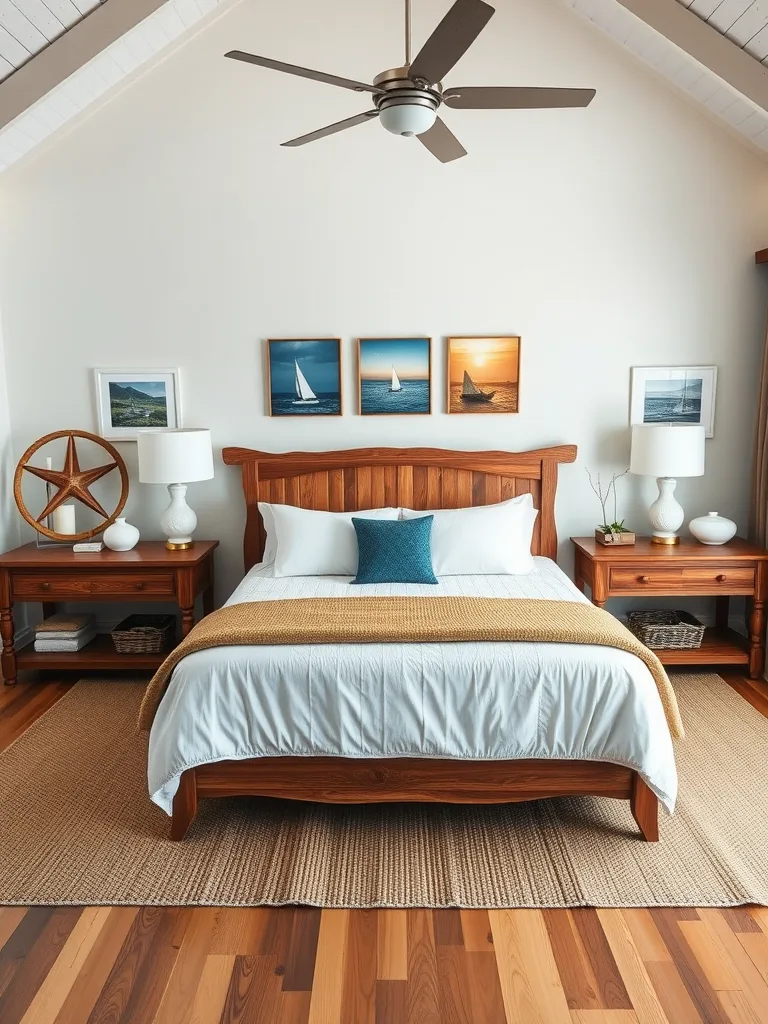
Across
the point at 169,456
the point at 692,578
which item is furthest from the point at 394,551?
the point at 692,578

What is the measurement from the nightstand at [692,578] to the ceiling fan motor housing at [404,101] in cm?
240

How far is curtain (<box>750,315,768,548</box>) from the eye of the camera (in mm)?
4297

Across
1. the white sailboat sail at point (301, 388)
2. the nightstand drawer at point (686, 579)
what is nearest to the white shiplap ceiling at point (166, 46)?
the white sailboat sail at point (301, 388)

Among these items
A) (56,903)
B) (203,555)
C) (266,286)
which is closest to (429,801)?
(56,903)

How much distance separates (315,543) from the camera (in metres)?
4.04

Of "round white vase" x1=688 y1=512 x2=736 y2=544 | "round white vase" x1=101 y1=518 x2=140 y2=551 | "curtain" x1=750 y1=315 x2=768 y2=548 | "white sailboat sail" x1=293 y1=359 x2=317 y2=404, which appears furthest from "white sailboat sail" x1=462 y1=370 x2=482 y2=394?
"round white vase" x1=101 y1=518 x2=140 y2=551

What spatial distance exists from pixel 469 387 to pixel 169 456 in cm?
164

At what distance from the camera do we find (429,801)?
2834mm

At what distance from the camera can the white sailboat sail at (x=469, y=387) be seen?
4.47 metres

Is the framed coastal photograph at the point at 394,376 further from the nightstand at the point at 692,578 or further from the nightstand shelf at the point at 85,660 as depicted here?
the nightstand shelf at the point at 85,660

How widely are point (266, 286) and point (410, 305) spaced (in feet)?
2.58

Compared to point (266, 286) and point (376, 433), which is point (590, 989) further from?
point (266, 286)

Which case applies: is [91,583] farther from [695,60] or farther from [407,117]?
[695,60]

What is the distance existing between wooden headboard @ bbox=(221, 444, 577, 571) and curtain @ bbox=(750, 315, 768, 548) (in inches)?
38.2
